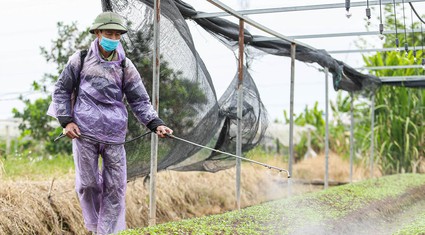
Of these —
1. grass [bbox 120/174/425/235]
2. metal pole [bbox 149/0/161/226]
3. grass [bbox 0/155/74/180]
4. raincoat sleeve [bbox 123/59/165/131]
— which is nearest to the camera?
grass [bbox 120/174/425/235]

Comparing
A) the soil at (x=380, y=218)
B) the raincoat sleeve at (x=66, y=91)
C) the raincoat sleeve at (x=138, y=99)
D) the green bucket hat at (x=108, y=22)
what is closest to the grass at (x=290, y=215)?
the soil at (x=380, y=218)

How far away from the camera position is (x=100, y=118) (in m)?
5.45

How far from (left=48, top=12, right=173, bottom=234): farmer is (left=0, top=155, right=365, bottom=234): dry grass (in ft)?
2.71

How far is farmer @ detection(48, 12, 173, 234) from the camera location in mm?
5441

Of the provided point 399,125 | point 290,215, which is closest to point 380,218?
point 290,215

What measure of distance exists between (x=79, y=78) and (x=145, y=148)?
126 cm

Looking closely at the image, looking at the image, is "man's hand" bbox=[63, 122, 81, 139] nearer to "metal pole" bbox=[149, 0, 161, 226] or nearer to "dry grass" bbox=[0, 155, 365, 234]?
"metal pole" bbox=[149, 0, 161, 226]

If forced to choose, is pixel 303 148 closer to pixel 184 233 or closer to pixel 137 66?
pixel 137 66

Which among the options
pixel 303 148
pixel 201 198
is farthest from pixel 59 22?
pixel 303 148

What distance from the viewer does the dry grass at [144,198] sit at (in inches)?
247

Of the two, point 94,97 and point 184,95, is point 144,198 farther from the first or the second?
point 94,97

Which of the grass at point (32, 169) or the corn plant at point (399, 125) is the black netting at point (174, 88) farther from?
the corn plant at point (399, 125)

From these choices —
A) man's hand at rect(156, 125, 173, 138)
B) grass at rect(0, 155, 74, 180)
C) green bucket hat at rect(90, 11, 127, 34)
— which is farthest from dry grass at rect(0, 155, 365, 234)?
green bucket hat at rect(90, 11, 127, 34)

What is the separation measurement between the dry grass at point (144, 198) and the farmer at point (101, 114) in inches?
32.5
